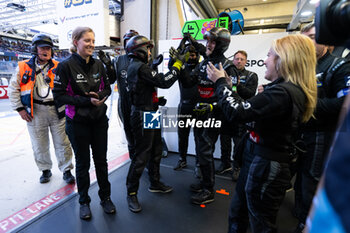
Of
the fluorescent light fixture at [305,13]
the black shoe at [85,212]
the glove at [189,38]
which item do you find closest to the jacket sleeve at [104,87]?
the glove at [189,38]

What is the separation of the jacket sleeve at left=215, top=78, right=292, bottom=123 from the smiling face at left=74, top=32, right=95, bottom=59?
1.44m

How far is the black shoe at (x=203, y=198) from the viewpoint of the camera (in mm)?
2244

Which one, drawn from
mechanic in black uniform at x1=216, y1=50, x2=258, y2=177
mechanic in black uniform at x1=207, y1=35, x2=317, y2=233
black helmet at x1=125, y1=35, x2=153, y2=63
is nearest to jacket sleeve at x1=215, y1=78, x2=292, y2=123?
mechanic in black uniform at x1=207, y1=35, x2=317, y2=233

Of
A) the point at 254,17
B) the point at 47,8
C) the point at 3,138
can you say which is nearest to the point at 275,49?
the point at 3,138

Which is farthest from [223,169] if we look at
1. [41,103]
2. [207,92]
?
Result: [41,103]

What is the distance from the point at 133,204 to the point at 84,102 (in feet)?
4.08

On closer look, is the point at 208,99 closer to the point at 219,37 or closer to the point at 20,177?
the point at 219,37

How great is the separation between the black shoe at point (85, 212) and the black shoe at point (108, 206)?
0.50 feet

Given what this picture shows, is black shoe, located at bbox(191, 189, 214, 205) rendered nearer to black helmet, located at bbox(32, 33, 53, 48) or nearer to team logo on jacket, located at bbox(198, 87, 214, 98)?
team logo on jacket, located at bbox(198, 87, 214, 98)

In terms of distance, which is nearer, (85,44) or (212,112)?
(85,44)

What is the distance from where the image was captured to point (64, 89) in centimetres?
180

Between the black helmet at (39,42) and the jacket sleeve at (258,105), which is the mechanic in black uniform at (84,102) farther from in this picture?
the jacket sleeve at (258,105)

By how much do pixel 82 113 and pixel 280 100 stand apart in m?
1.66

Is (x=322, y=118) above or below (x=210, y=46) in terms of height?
below
